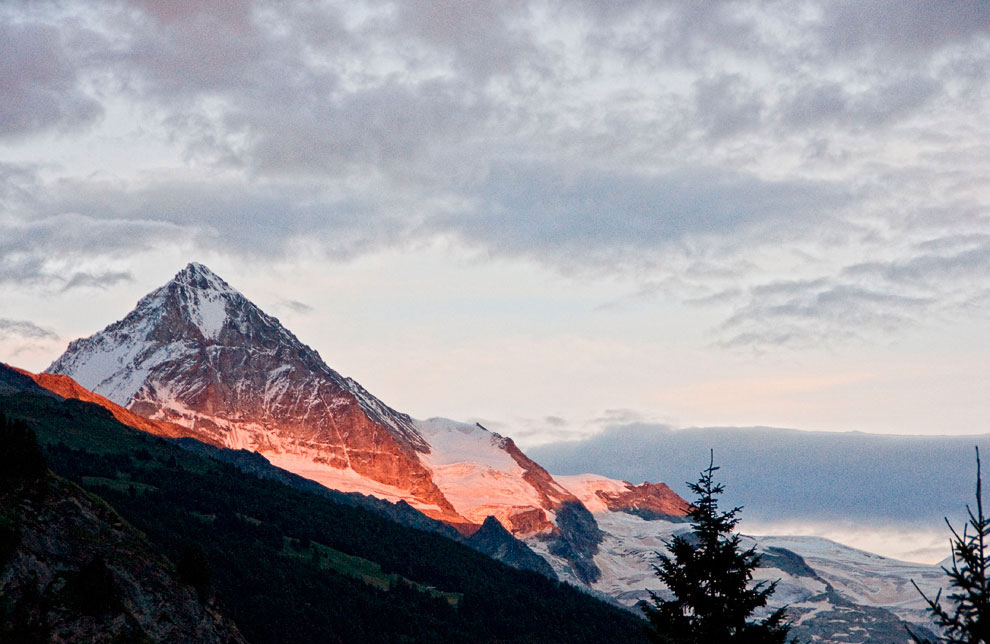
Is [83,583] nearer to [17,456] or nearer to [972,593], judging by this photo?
[17,456]

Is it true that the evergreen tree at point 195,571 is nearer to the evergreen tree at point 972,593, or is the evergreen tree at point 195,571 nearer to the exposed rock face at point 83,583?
the exposed rock face at point 83,583

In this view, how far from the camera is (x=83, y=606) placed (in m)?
112

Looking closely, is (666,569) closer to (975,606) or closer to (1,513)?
(975,606)

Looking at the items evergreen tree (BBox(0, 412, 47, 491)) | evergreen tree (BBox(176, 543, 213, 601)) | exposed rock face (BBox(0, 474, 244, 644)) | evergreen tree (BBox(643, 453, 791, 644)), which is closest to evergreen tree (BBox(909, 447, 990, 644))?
evergreen tree (BBox(643, 453, 791, 644))

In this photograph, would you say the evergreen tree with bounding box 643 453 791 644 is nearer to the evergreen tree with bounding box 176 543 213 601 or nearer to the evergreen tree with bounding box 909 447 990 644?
the evergreen tree with bounding box 909 447 990 644

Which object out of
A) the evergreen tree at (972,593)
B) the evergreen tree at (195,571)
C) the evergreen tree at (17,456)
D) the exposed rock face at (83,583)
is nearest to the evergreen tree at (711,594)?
the evergreen tree at (972,593)

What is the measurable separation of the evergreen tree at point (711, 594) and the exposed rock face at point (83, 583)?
75.0 meters

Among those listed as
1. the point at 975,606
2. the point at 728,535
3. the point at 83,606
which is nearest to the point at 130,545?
the point at 83,606

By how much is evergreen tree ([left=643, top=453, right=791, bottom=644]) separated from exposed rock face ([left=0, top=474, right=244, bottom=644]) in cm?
7504

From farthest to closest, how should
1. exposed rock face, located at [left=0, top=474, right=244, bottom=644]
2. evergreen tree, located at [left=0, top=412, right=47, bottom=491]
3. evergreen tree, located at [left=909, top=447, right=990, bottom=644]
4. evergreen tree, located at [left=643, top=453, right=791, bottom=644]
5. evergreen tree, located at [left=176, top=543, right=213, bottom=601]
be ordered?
evergreen tree, located at [left=176, top=543, right=213, bottom=601], evergreen tree, located at [left=0, top=412, right=47, bottom=491], exposed rock face, located at [left=0, top=474, right=244, bottom=644], evergreen tree, located at [left=643, top=453, right=791, bottom=644], evergreen tree, located at [left=909, top=447, right=990, bottom=644]

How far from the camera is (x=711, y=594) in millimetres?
50562

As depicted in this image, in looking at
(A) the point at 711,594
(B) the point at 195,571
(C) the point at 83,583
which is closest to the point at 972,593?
(A) the point at 711,594

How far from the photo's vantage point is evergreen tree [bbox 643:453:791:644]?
160 ft

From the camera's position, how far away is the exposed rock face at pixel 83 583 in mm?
107938
